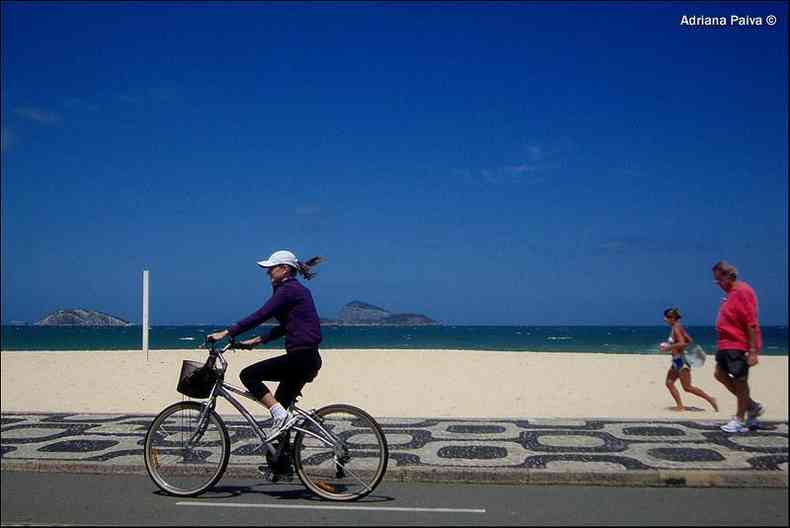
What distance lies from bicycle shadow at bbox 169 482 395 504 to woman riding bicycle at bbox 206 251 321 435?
682mm

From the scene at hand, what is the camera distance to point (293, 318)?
6719mm

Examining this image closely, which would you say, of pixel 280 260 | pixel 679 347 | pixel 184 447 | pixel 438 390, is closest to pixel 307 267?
pixel 280 260

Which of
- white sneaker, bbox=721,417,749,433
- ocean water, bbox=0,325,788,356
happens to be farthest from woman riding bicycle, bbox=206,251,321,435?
ocean water, bbox=0,325,788,356

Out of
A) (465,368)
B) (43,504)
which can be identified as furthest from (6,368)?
(465,368)

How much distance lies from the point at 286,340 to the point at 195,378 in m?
0.87

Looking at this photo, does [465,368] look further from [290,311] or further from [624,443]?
[290,311]

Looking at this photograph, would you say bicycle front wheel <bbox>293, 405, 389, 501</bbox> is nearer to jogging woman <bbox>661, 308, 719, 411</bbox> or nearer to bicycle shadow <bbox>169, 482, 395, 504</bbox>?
bicycle shadow <bbox>169, 482, 395, 504</bbox>

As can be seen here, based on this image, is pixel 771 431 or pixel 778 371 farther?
pixel 771 431

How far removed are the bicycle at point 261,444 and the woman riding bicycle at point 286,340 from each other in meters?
0.13

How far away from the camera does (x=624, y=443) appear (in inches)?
359

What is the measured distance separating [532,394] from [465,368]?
1003 centimetres

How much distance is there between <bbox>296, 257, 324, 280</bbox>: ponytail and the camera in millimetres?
6949

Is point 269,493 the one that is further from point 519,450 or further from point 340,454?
point 519,450

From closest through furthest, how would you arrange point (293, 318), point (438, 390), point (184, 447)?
point (293, 318) → point (184, 447) → point (438, 390)
